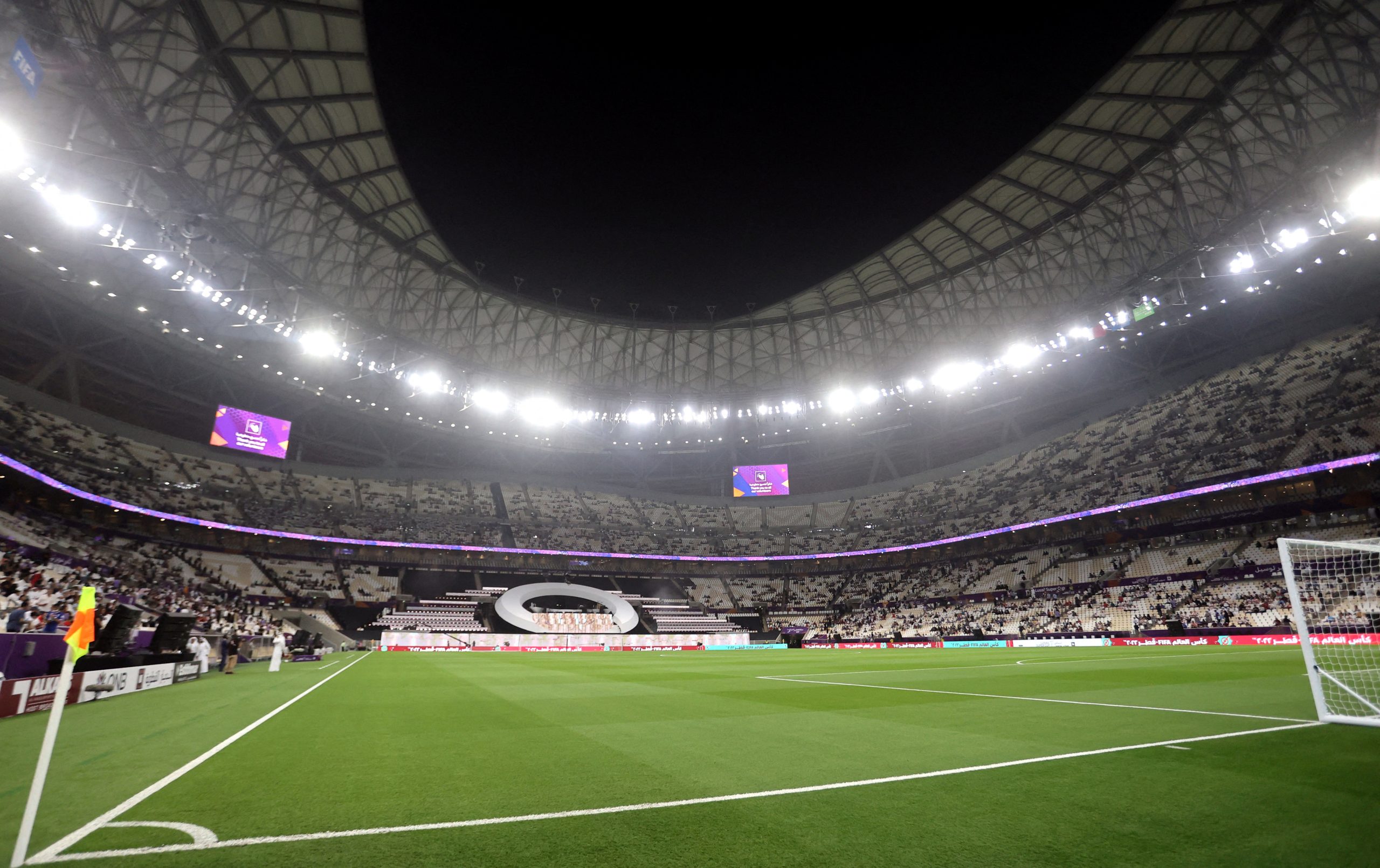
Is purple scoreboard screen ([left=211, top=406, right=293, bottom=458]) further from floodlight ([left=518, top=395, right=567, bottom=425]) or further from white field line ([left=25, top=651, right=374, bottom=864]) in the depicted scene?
white field line ([left=25, top=651, right=374, bottom=864])

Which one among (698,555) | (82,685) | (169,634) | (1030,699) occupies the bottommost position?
(82,685)

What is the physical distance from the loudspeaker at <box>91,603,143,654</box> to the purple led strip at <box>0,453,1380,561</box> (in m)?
27.9

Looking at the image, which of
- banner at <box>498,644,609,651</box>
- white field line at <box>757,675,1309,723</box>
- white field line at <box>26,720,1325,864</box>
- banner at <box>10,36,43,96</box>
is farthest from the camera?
banner at <box>498,644,609,651</box>

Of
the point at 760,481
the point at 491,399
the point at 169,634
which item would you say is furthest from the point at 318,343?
the point at 760,481

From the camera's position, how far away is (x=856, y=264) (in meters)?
36.3

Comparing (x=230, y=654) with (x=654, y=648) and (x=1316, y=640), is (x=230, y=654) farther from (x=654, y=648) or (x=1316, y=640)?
(x=1316, y=640)

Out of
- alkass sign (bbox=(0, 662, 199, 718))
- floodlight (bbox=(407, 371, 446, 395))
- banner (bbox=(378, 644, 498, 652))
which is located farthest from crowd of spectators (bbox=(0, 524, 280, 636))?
floodlight (bbox=(407, 371, 446, 395))

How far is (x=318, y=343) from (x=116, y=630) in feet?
96.7

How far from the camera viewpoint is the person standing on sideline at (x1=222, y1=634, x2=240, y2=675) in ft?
62.9

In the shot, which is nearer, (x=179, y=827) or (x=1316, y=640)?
(x=179, y=827)

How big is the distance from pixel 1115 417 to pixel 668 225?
44.6 metres

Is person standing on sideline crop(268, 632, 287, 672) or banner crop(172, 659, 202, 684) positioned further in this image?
person standing on sideline crop(268, 632, 287, 672)

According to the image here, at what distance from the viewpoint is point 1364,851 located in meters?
2.97

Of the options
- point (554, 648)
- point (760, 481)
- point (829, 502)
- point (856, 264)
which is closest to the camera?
point (856, 264)
